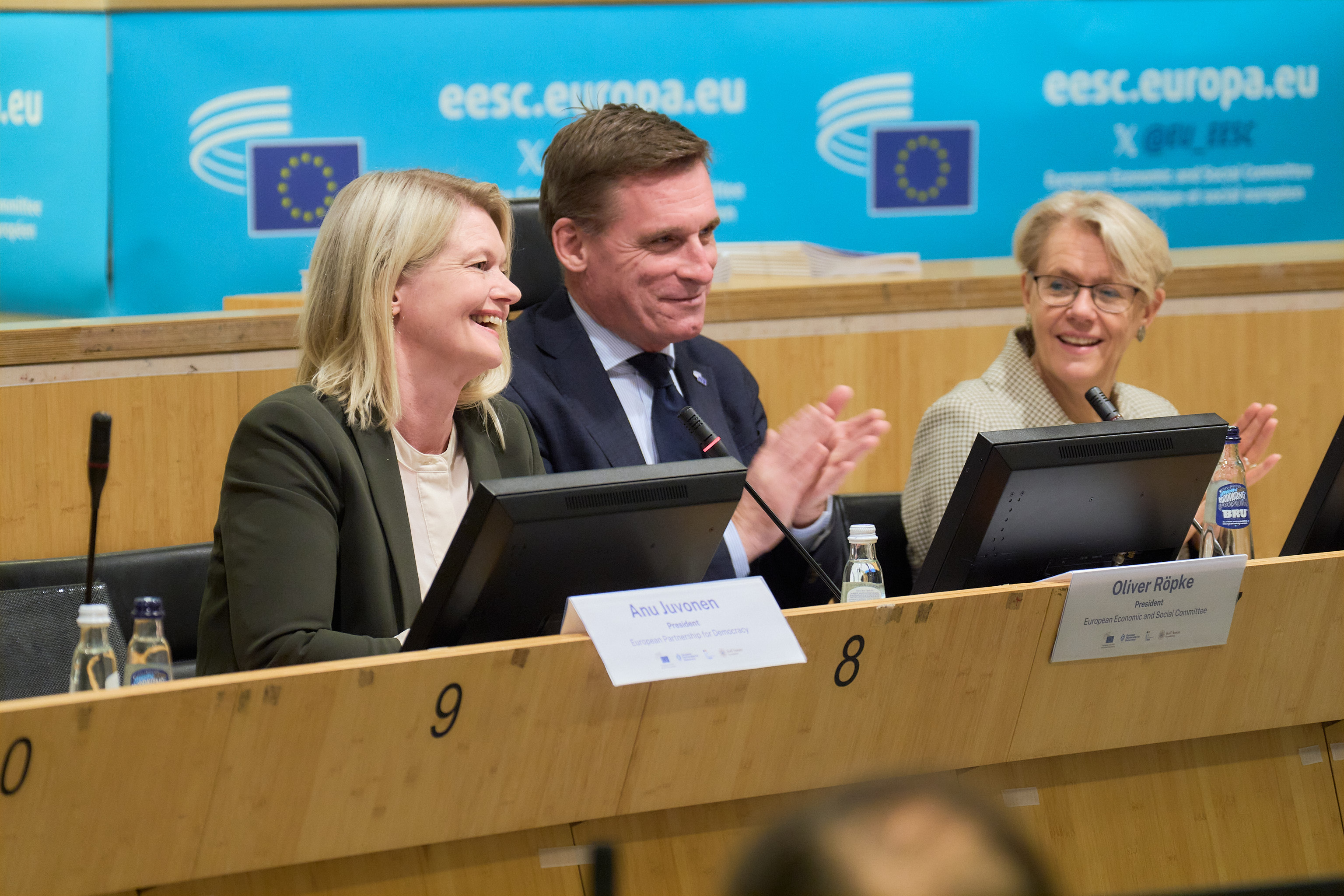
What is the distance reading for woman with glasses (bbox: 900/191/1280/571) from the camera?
7.29 feet

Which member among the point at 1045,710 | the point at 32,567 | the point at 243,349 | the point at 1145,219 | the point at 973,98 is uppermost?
the point at 973,98

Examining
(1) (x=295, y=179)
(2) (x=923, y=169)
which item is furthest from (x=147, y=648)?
(2) (x=923, y=169)

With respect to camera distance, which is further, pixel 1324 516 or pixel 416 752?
pixel 1324 516

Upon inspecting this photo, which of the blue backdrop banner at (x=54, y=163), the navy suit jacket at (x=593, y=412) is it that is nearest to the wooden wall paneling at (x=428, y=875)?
the navy suit jacket at (x=593, y=412)

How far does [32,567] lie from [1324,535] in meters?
1.85

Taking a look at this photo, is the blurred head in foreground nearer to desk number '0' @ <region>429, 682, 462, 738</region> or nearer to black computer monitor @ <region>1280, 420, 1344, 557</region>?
Result: desk number '0' @ <region>429, 682, 462, 738</region>

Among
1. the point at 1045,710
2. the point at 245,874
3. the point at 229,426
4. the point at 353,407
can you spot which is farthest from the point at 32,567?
the point at 1045,710

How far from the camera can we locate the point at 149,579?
2.16 metres

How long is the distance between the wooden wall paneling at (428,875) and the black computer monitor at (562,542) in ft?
0.61

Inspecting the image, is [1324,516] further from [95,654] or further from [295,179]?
[295,179]

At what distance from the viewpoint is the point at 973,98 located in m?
4.23

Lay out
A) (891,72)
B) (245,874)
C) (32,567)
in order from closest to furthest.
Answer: (245,874)
(32,567)
(891,72)

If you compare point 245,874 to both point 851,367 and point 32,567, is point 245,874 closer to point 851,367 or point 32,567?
point 32,567

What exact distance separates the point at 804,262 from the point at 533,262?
0.84m
